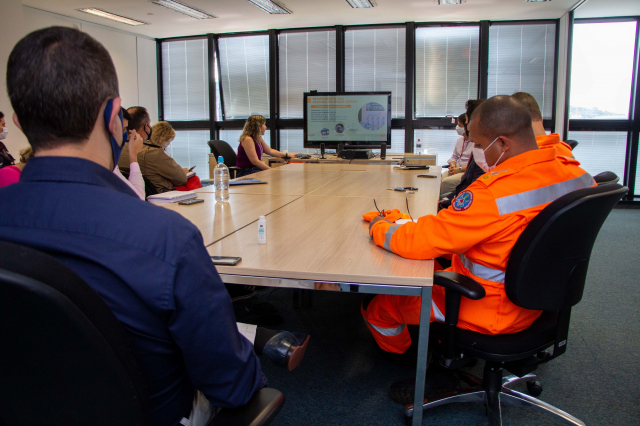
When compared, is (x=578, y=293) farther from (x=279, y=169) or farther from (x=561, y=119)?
(x=561, y=119)

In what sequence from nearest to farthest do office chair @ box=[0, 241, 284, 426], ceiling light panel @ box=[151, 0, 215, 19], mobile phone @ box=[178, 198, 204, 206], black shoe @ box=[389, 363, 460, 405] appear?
office chair @ box=[0, 241, 284, 426]
black shoe @ box=[389, 363, 460, 405]
mobile phone @ box=[178, 198, 204, 206]
ceiling light panel @ box=[151, 0, 215, 19]

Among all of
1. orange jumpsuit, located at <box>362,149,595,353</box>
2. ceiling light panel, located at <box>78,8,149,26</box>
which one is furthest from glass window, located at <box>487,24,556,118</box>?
orange jumpsuit, located at <box>362,149,595,353</box>

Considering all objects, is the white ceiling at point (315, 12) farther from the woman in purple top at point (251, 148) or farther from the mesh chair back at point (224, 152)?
the mesh chair back at point (224, 152)

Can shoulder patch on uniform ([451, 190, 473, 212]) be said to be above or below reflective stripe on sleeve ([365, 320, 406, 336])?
above

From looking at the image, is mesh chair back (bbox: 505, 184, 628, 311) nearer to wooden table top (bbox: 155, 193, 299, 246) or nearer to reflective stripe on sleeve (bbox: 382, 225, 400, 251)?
reflective stripe on sleeve (bbox: 382, 225, 400, 251)

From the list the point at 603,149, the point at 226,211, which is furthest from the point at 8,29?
the point at 603,149

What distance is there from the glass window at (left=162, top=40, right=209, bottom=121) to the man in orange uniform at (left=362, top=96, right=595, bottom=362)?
6.68 m

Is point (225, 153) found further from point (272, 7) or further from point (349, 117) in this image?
point (272, 7)

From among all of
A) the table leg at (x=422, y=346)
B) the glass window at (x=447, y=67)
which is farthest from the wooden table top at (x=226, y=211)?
the glass window at (x=447, y=67)

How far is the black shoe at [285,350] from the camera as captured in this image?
0.90m

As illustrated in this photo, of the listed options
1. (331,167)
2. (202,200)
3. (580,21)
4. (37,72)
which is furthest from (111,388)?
(580,21)

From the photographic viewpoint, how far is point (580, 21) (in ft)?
19.9

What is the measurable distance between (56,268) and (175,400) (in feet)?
1.17

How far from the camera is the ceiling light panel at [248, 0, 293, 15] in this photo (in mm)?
5430
